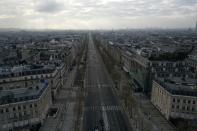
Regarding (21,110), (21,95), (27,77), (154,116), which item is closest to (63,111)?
(21,110)

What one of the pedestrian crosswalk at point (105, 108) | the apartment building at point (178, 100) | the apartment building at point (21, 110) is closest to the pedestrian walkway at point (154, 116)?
the apartment building at point (178, 100)

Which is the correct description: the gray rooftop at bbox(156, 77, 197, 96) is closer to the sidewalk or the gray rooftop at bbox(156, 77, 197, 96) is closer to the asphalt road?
the asphalt road

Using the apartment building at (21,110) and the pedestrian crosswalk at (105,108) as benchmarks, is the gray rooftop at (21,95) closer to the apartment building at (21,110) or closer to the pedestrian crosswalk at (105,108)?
the apartment building at (21,110)

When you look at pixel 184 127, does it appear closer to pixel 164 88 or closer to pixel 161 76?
pixel 164 88

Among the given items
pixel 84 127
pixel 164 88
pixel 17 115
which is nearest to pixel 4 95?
pixel 17 115

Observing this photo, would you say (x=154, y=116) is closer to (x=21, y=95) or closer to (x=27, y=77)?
(x=21, y=95)

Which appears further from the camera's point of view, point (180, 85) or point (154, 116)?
point (180, 85)
